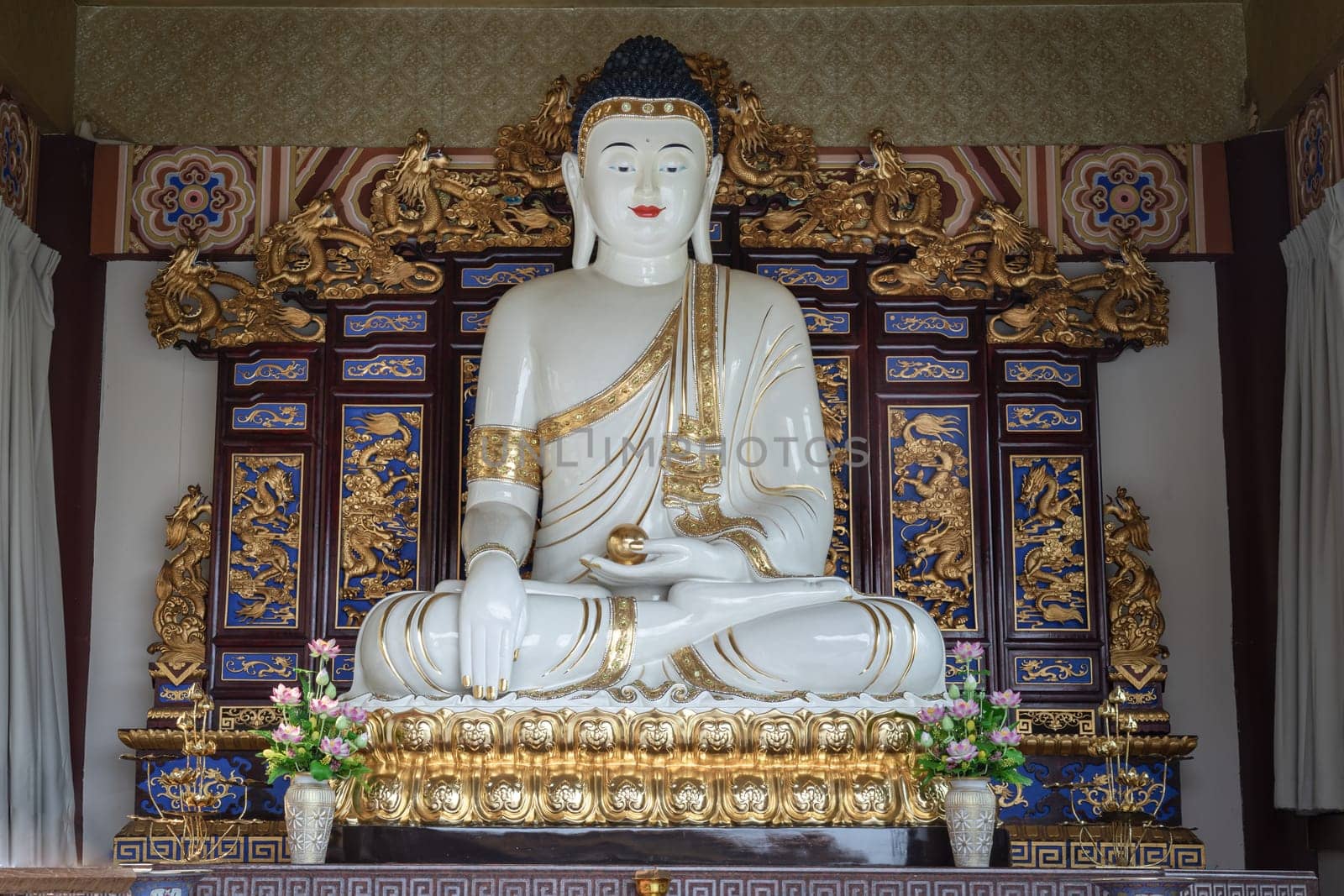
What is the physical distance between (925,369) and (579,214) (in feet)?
3.96

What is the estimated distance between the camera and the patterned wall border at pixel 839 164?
5738mm

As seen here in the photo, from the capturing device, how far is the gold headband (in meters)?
5.18

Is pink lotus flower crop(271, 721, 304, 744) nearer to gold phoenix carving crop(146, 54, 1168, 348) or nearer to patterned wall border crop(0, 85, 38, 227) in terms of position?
gold phoenix carving crop(146, 54, 1168, 348)

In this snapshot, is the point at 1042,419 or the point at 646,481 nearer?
the point at 646,481

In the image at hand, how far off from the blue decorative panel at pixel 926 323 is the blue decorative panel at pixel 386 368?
4.91 ft

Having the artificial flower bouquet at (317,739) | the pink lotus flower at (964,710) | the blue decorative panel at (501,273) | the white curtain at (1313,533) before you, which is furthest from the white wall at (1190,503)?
Result: the artificial flower bouquet at (317,739)

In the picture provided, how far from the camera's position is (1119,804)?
520 cm

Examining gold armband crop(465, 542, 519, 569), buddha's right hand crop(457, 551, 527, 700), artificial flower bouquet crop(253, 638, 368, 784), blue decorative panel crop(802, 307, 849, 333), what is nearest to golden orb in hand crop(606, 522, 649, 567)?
gold armband crop(465, 542, 519, 569)

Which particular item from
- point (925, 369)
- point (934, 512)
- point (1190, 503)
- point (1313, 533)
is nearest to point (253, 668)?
point (934, 512)

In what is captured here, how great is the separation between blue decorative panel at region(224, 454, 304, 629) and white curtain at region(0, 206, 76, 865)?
1.73ft

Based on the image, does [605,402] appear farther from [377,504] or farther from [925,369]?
[925,369]

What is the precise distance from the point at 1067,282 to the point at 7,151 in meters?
3.30

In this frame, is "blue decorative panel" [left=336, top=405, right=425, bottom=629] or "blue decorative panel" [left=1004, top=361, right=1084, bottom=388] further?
"blue decorative panel" [left=1004, top=361, right=1084, bottom=388]

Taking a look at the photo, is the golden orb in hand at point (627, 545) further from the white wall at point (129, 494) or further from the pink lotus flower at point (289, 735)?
the white wall at point (129, 494)
